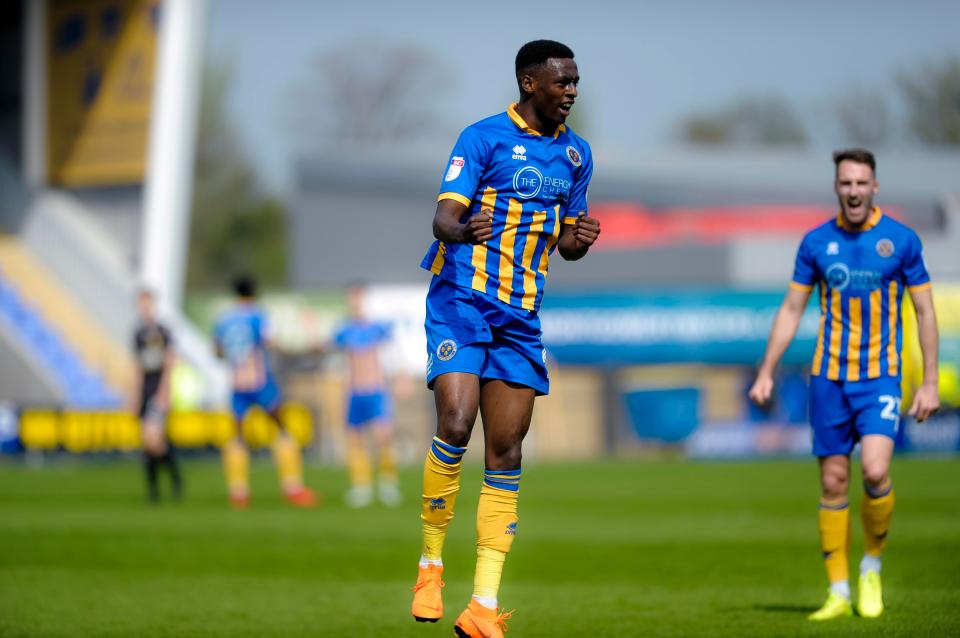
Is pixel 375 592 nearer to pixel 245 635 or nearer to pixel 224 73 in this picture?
pixel 245 635

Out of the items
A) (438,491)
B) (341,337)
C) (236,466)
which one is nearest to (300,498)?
(236,466)

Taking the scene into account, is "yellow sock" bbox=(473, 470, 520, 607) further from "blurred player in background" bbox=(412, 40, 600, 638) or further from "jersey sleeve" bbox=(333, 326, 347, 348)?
"jersey sleeve" bbox=(333, 326, 347, 348)

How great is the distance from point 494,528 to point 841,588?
2.33 m

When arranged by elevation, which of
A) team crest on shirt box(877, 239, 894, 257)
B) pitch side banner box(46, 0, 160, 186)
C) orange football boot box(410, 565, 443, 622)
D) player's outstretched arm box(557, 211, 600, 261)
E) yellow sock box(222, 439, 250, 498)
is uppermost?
pitch side banner box(46, 0, 160, 186)

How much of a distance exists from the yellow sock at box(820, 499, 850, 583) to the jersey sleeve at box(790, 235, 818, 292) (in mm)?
1158

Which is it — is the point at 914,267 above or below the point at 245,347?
above

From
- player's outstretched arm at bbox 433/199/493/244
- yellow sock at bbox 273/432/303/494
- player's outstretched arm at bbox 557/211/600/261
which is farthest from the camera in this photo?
yellow sock at bbox 273/432/303/494

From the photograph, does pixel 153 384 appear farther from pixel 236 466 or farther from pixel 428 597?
pixel 428 597

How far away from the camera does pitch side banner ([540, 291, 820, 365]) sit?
32.6 m

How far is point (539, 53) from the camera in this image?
6578 millimetres

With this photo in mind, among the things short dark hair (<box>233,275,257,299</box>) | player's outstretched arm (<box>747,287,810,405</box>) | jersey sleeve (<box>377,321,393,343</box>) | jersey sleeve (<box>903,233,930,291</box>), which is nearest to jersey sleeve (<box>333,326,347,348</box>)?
jersey sleeve (<box>377,321,393,343</box>)

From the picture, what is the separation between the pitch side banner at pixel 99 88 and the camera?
35.9m

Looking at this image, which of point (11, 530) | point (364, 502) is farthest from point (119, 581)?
point (364, 502)

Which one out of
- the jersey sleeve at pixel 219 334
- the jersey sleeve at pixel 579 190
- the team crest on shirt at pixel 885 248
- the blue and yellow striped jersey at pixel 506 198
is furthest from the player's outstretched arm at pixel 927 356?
the jersey sleeve at pixel 219 334
